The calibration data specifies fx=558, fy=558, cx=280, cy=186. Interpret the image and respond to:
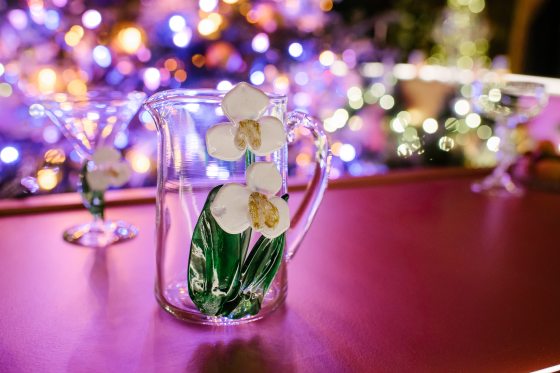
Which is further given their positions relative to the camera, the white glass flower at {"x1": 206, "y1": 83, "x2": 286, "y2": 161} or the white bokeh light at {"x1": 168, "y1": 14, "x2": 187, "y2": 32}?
the white bokeh light at {"x1": 168, "y1": 14, "x2": 187, "y2": 32}

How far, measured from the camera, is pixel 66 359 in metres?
0.41

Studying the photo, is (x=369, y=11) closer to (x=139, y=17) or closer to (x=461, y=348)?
(x=139, y=17)

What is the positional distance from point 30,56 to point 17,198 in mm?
1362

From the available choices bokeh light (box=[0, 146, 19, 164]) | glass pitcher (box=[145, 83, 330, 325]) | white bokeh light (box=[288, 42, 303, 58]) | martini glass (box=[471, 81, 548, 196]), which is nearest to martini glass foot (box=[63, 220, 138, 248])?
glass pitcher (box=[145, 83, 330, 325])

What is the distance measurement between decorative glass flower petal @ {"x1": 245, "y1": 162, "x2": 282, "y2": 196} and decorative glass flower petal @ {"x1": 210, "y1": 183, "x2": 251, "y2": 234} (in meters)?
0.01

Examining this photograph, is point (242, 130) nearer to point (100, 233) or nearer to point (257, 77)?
point (100, 233)

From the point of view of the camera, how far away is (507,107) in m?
0.99

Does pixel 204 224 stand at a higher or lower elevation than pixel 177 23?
lower

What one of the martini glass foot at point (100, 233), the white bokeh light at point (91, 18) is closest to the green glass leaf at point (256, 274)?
the martini glass foot at point (100, 233)

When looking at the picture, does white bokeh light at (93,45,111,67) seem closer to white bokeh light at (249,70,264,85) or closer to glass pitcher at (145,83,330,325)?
white bokeh light at (249,70,264,85)

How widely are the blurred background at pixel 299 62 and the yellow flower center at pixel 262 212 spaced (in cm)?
76

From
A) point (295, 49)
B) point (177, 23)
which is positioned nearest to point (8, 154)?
point (177, 23)

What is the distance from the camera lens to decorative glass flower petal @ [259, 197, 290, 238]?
42 centimetres

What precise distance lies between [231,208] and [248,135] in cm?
6
